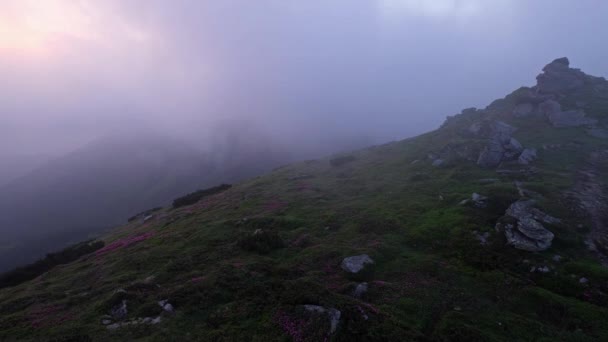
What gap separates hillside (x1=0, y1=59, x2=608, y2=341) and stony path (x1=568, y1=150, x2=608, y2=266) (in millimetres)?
183

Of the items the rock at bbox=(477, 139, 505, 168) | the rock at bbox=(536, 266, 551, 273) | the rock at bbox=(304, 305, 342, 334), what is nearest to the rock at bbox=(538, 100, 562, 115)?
the rock at bbox=(477, 139, 505, 168)

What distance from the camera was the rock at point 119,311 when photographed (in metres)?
19.0

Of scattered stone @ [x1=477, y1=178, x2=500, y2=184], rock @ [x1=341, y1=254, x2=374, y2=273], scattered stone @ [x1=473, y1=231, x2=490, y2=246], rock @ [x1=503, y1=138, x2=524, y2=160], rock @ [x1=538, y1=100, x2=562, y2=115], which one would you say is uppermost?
rock @ [x1=538, y1=100, x2=562, y2=115]

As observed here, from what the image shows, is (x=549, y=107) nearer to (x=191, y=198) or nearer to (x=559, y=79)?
(x=559, y=79)

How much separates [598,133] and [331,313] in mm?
66122

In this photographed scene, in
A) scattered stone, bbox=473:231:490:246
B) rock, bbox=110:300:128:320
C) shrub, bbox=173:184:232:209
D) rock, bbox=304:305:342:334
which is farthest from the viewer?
shrub, bbox=173:184:232:209

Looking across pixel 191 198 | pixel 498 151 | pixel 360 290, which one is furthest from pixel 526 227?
pixel 191 198

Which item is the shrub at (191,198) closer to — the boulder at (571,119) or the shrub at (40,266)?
the shrub at (40,266)

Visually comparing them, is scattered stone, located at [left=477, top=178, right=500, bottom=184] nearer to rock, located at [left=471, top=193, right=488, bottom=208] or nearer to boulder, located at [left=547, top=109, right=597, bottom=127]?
rock, located at [left=471, top=193, right=488, bottom=208]

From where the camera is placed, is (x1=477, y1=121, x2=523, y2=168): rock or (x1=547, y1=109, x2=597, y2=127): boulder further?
(x1=547, y1=109, x2=597, y2=127): boulder

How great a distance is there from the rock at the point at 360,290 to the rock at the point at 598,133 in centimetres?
6016

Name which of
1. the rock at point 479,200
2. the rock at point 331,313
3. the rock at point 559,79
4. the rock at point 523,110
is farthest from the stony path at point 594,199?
the rock at point 559,79

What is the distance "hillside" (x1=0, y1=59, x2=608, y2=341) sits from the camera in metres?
16.9

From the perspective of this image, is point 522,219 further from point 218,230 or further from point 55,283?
point 55,283
